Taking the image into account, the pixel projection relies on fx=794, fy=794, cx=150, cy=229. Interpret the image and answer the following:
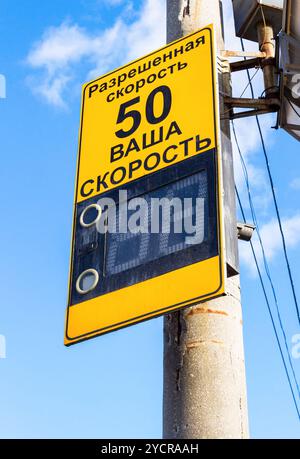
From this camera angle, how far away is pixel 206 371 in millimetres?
4211

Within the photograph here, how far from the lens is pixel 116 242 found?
15.9 ft

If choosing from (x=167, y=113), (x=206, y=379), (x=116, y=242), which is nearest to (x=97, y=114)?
(x=167, y=113)

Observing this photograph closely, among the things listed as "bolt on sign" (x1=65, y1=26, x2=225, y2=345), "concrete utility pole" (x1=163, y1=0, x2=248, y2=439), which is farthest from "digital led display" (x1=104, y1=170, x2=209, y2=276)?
"concrete utility pole" (x1=163, y1=0, x2=248, y2=439)

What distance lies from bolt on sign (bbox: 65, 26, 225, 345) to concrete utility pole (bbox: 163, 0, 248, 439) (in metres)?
0.20

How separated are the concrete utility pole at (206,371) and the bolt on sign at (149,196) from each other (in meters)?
0.20

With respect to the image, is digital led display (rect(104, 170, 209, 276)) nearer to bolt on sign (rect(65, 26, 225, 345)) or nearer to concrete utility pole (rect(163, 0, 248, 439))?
bolt on sign (rect(65, 26, 225, 345))

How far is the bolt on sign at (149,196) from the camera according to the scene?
444 cm

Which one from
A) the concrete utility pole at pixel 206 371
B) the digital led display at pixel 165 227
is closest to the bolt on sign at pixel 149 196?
the digital led display at pixel 165 227

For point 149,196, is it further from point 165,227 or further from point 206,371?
point 206,371

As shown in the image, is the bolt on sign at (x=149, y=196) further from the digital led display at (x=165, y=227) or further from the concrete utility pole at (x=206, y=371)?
the concrete utility pole at (x=206, y=371)

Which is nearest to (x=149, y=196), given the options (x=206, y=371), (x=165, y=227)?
(x=165, y=227)

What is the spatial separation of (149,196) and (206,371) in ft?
3.93

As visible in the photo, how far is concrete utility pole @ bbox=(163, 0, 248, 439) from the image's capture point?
4.07 meters

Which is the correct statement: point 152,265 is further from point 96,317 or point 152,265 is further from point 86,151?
point 86,151
